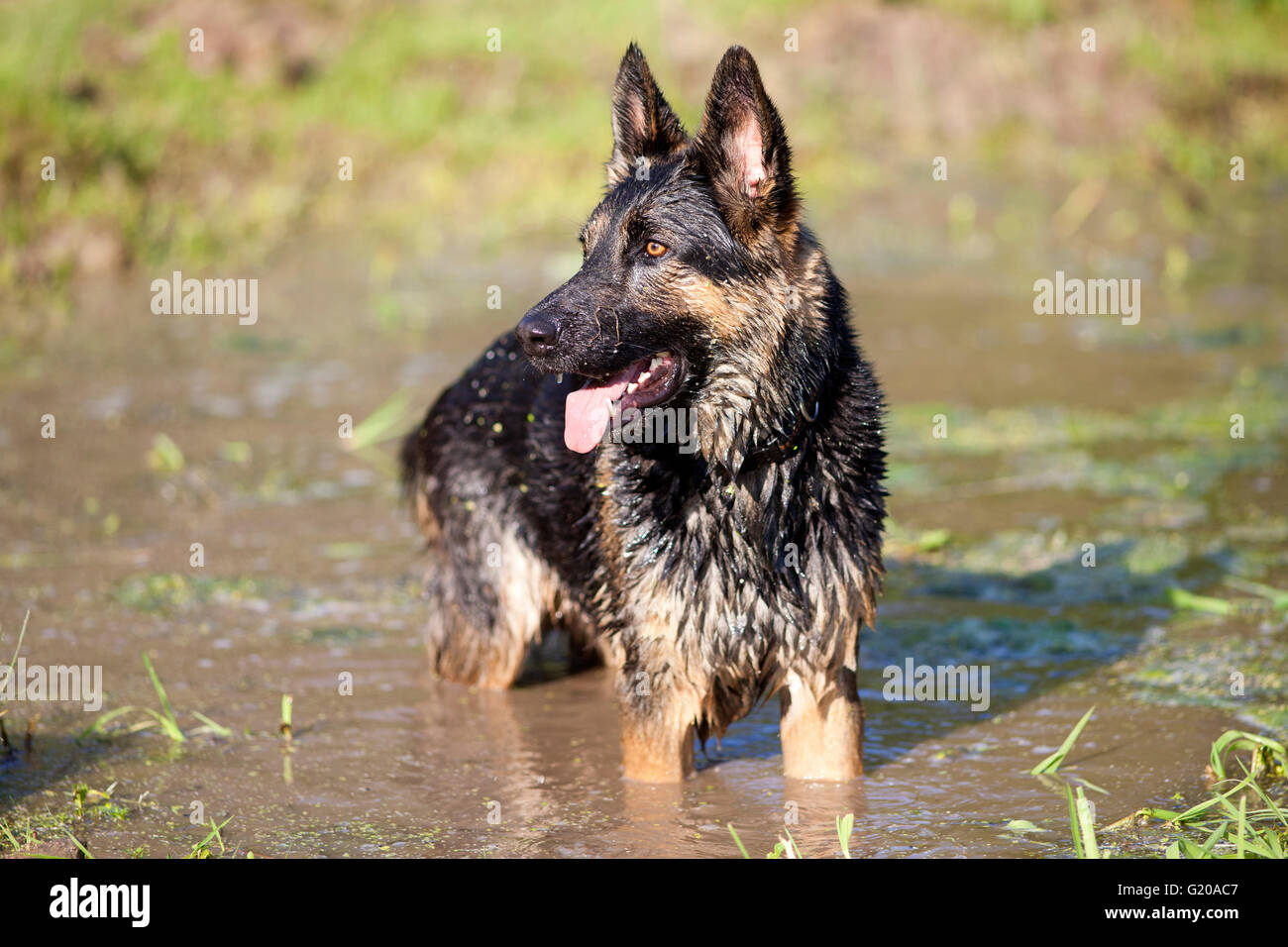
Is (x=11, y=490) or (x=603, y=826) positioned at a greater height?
(x=11, y=490)

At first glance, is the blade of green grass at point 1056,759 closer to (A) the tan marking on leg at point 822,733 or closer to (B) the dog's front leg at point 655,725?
(A) the tan marking on leg at point 822,733

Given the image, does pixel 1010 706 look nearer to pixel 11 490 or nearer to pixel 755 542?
pixel 755 542

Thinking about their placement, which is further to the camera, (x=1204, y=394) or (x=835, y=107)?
(x=835, y=107)

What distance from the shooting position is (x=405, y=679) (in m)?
6.26

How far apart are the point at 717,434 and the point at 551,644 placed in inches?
98.1

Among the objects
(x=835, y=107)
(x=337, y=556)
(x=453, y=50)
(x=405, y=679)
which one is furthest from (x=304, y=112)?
(x=405, y=679)

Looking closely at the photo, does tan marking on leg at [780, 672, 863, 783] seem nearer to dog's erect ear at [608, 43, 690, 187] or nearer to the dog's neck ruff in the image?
the dog's neck ruff

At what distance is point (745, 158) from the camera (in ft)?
15.5

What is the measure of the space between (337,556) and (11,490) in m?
2.22

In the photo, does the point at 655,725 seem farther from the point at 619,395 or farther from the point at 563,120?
the point at 563,120

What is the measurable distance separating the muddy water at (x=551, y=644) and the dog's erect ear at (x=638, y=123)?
2.19 meters

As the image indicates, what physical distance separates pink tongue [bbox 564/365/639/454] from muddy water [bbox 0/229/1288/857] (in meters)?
1.30

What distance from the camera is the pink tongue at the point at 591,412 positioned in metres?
4.70
